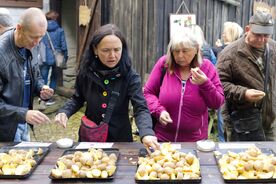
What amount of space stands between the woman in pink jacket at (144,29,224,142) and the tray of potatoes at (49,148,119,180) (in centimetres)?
68

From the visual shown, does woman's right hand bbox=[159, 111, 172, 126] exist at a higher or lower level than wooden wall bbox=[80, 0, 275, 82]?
lower

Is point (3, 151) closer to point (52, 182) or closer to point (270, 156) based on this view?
point (52, 182)

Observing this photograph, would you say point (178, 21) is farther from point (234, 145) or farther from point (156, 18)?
point (234, 145)

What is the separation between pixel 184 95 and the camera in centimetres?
314

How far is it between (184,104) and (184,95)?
0.21 ft

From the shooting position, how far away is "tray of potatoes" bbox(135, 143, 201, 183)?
221 centimetres

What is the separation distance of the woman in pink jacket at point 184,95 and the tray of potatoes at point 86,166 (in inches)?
26.6

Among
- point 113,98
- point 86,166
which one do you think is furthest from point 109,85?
point 86,166

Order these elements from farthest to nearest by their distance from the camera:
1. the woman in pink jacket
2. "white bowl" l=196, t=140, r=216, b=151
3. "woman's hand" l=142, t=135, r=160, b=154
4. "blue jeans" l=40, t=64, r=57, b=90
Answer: "blue jeans" l=40, t=64, r=57, b=90
the woman in pink jacket
"white bowl" l=196, t=140, r=216, b=151
"woman's hand" l=142, t=135, r=160, b=154

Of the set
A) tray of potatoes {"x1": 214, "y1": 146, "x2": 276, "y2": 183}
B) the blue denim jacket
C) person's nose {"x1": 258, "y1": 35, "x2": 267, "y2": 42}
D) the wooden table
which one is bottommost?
the wooden table

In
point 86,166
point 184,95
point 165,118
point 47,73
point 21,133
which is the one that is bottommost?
point 47,73

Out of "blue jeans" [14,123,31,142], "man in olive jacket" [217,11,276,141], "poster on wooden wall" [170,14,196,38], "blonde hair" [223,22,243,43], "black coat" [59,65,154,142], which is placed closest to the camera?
"black coat" [59,65,154,142]

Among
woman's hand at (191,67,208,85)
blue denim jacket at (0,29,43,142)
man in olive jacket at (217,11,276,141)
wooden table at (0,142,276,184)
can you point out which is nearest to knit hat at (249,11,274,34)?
man in olive jacket at (217,11,276,141)

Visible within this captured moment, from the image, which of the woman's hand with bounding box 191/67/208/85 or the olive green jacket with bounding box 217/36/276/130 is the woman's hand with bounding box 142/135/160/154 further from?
the olive green jacket with bounding box 217/36/276/130
